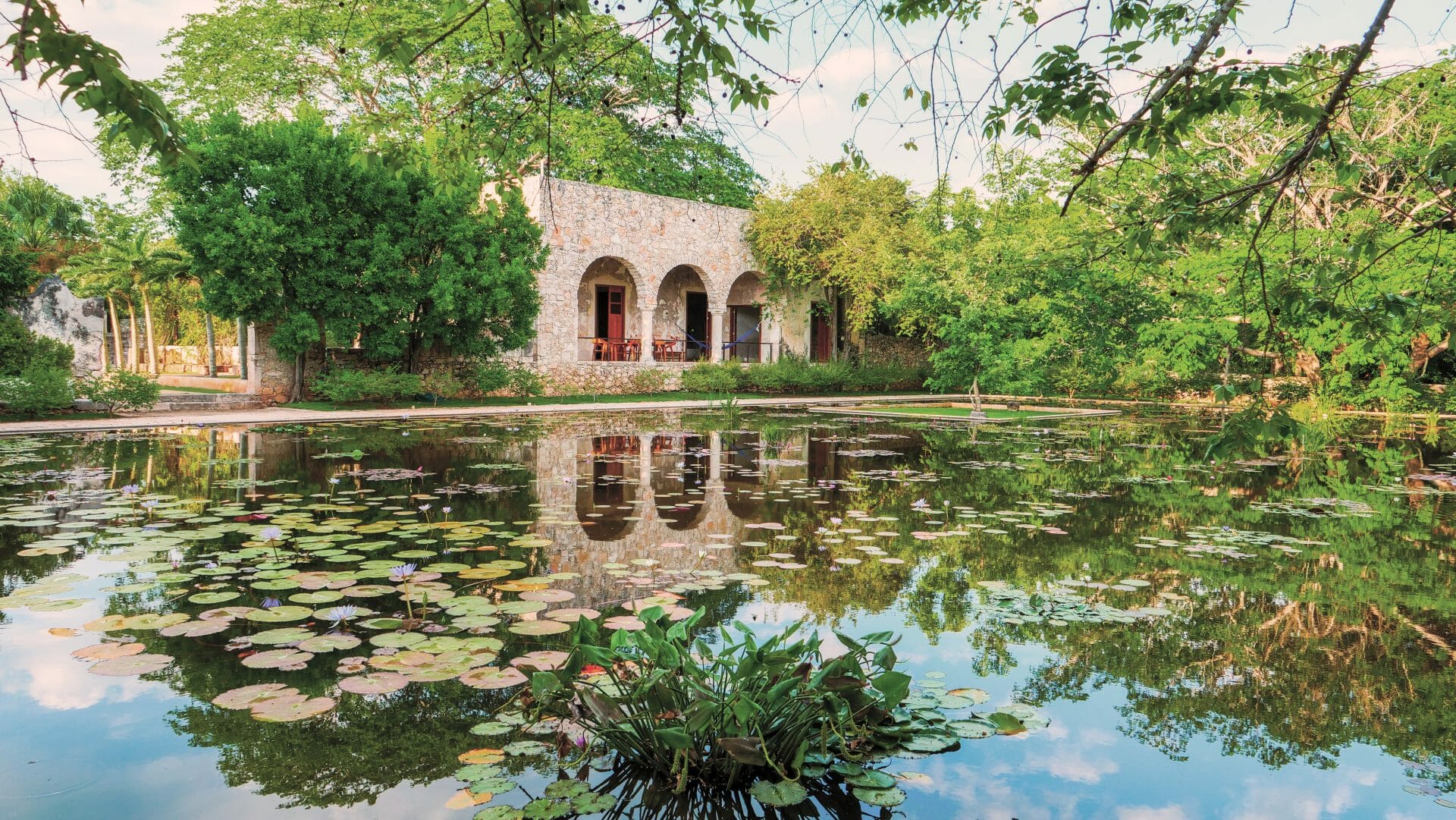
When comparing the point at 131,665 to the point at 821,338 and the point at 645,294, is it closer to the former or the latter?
the point at 645,294

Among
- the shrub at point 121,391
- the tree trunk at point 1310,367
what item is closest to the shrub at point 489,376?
the shrub at point 121,391

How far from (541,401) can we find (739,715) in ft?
53.4

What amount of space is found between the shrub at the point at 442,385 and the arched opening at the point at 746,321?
9.29 meters

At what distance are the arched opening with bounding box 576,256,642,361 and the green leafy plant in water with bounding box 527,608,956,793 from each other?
19.0m

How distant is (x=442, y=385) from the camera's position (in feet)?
55.6

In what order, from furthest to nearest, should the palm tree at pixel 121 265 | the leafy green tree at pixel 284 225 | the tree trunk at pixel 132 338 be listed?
the tree trunk at pixel 132 338 < the palm tree at pixel 121 265 < the leafy green tree at pixel 284 225

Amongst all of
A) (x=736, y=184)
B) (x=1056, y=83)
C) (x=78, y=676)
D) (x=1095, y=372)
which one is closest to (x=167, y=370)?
(x=736, y=184)

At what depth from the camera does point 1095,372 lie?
1750 cm

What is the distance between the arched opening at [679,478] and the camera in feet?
19.3

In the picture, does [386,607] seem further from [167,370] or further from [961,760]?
→ [167,370]

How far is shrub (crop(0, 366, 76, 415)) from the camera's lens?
39.1 feet

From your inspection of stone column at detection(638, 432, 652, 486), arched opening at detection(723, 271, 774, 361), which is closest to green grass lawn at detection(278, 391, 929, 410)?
arched opening at detection(723, 271, 774, 361)

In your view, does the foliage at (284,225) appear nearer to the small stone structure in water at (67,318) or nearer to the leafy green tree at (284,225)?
the leafy green tree at (284,225)

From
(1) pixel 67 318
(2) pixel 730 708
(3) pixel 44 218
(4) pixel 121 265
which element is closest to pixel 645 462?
(2) pixel 730 708
